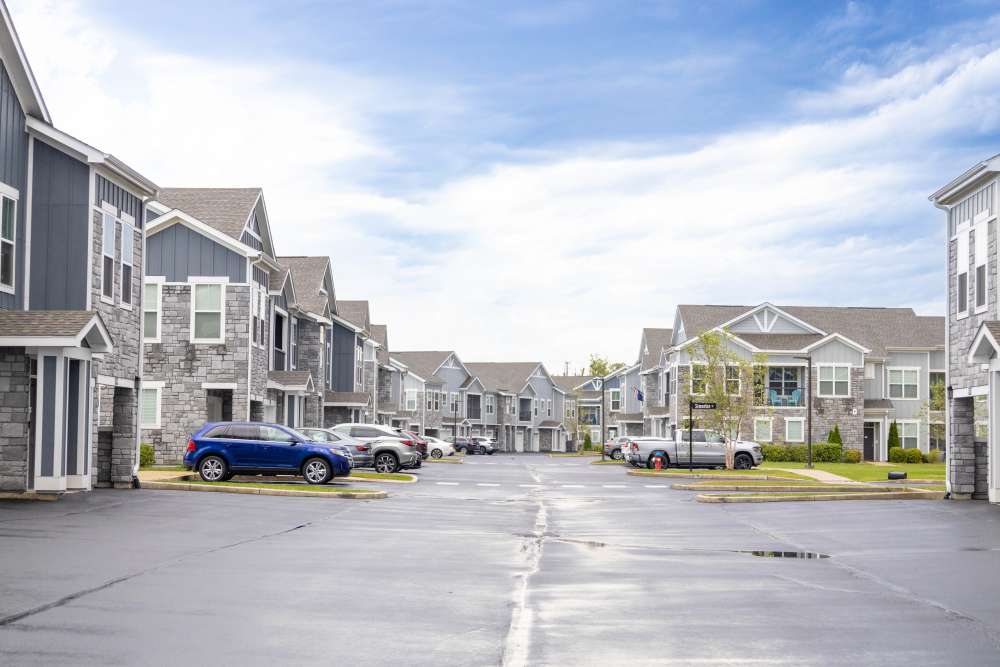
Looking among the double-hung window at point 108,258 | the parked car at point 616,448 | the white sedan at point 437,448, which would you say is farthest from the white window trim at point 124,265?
the parked car at point 616,448

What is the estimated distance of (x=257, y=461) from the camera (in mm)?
29812

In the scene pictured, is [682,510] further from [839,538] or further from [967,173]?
[967,173]

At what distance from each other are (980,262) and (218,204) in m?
25.0

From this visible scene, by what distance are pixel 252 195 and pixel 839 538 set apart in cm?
2832

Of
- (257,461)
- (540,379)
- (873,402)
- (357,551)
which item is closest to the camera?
(357,551)

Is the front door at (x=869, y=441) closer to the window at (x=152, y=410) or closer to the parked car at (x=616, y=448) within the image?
the parked car at (x=616, y=448)

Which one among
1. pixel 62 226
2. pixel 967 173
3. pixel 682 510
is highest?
pixel 967 173

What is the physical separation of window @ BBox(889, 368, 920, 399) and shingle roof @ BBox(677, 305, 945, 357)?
1.60 meters

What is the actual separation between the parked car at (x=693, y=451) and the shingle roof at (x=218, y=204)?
755 inches

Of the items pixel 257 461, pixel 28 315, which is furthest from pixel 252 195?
pixel 28 315

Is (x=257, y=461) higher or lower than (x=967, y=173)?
lower

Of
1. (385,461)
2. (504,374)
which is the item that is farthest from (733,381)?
(504,374)

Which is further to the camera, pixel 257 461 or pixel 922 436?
pixel 922 436

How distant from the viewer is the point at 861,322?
73.8m
